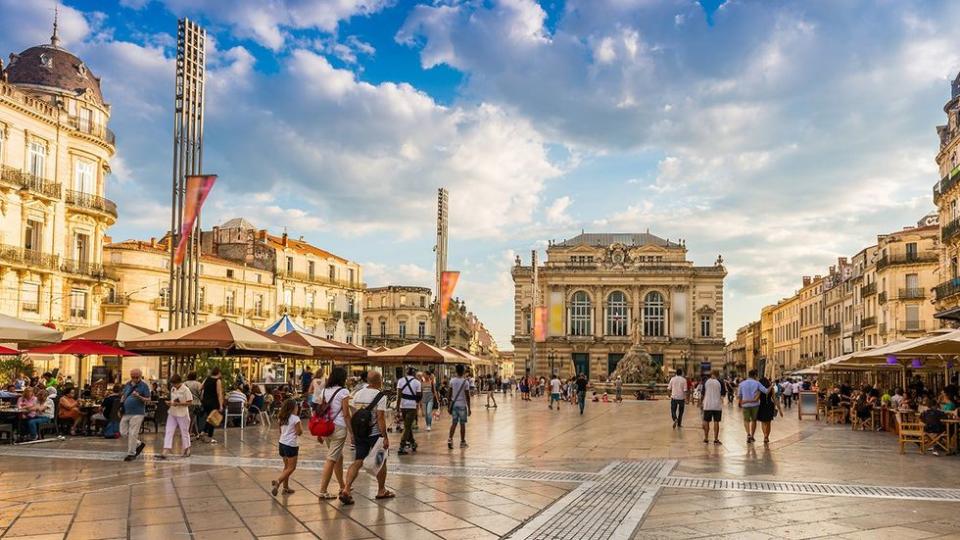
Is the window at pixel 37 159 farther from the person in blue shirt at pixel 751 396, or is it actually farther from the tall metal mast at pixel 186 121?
the person in blue shirt at pixel 751 396

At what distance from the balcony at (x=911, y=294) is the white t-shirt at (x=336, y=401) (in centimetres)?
4973

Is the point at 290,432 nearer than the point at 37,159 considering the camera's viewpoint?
Yes

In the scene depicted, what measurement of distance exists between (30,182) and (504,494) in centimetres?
2945

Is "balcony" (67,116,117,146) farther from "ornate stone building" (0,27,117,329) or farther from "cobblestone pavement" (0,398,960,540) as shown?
"cobblestone pavement" (0,398,960,540)

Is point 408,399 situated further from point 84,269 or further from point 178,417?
point 84,269

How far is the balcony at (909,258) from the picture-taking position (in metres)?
50.7

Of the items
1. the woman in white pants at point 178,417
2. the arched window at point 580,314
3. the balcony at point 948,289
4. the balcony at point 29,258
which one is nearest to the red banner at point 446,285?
the balcony at point 29,258

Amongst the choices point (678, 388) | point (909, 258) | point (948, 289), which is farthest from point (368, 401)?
point (909, 258)

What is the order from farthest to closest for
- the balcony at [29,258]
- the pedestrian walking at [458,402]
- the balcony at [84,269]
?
the balcony at [84,269], the balcony at [29,258], the pedestrian walking at [458,402]

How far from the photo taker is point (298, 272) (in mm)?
63969

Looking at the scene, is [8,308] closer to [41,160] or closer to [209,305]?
[41,160]

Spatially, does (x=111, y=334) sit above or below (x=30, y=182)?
below

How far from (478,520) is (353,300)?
62794 mm

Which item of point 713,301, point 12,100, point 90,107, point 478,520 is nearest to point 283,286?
point 90,107
